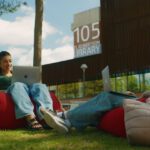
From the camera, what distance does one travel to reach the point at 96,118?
5.13m

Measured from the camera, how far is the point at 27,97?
17.7ft

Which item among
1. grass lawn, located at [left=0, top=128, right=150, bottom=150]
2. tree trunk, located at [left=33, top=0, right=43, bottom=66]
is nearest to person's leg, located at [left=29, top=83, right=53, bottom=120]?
grass lawn, located at [left=0, top=128, right=150, bottom=150]

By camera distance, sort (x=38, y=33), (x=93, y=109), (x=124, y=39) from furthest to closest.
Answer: (x=124, y=39)
(x=38, y=33)
(x=93, y=109)

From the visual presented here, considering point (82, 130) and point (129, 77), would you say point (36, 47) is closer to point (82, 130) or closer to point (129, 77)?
point (82, 130)

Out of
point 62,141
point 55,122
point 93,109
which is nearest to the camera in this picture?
point 62,141

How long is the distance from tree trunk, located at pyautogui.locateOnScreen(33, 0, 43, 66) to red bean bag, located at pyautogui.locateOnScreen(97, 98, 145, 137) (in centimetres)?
626

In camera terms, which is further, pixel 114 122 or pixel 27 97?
pixel 27 97

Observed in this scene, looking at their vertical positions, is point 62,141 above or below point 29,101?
below

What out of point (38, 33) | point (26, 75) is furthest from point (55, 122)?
point (38, 33)

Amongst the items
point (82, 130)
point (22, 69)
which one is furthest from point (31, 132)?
point (22, 69)

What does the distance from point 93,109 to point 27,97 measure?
0.80m

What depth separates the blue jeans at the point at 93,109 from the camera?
5.01m

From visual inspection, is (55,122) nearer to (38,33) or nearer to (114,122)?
(114,122)

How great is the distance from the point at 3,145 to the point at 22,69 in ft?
6.46
